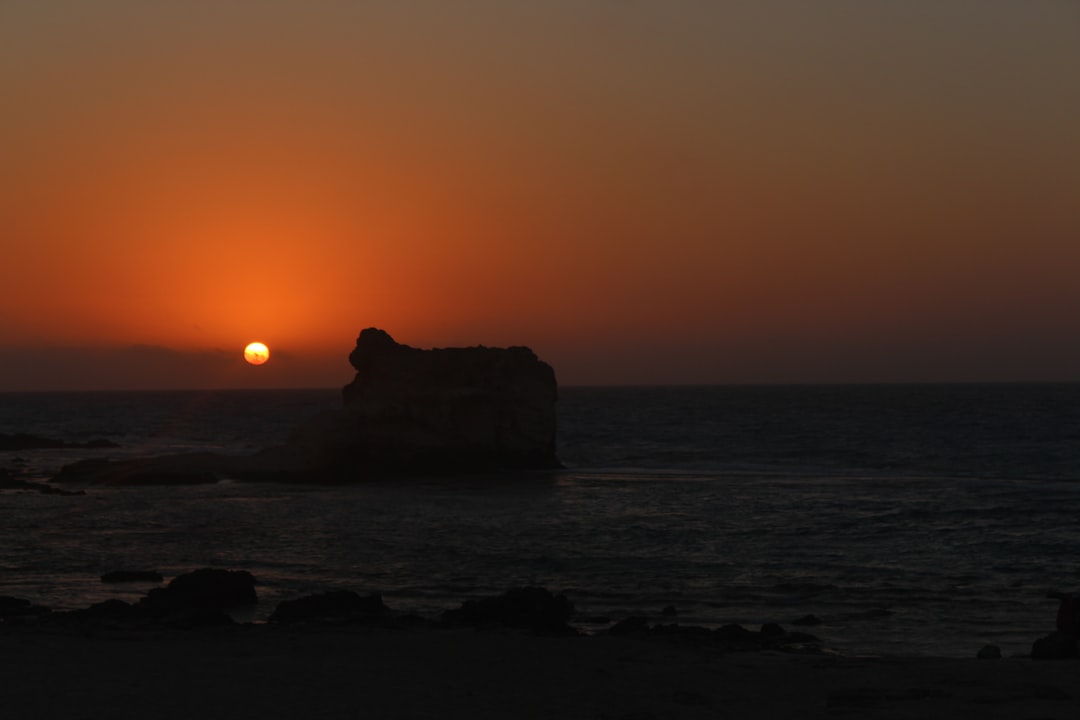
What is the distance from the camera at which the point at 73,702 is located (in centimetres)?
1302

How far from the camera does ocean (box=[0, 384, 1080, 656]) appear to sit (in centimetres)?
2289

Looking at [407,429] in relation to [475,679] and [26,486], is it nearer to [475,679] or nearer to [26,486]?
[26,486]

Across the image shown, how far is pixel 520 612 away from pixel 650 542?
12.5m

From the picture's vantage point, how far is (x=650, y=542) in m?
31.8

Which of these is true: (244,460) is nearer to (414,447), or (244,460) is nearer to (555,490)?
(414,447)

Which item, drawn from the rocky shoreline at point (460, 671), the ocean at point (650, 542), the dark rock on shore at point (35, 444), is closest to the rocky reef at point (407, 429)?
the ocean at point (650, 542)

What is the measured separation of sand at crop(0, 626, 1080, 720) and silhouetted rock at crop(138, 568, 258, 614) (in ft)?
7.42

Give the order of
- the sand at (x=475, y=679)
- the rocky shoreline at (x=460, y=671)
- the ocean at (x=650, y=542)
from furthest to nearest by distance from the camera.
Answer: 1. the ocean at (x=650, y=542)
2. the rocky shoreline at (x=460, y=671)
3. the sand at (x=475, y=679)

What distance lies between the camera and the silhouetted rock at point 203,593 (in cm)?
2017

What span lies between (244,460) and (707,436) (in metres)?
47.2

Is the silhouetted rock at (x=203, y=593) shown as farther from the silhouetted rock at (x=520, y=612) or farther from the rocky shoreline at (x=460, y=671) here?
the silhouetted rock at (x=520, y=612)

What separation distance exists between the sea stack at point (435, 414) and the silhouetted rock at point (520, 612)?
110 feet

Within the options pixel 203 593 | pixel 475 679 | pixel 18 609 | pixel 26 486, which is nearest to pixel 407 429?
pixel 26 486

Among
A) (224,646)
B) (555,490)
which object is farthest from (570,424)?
(224,646)
